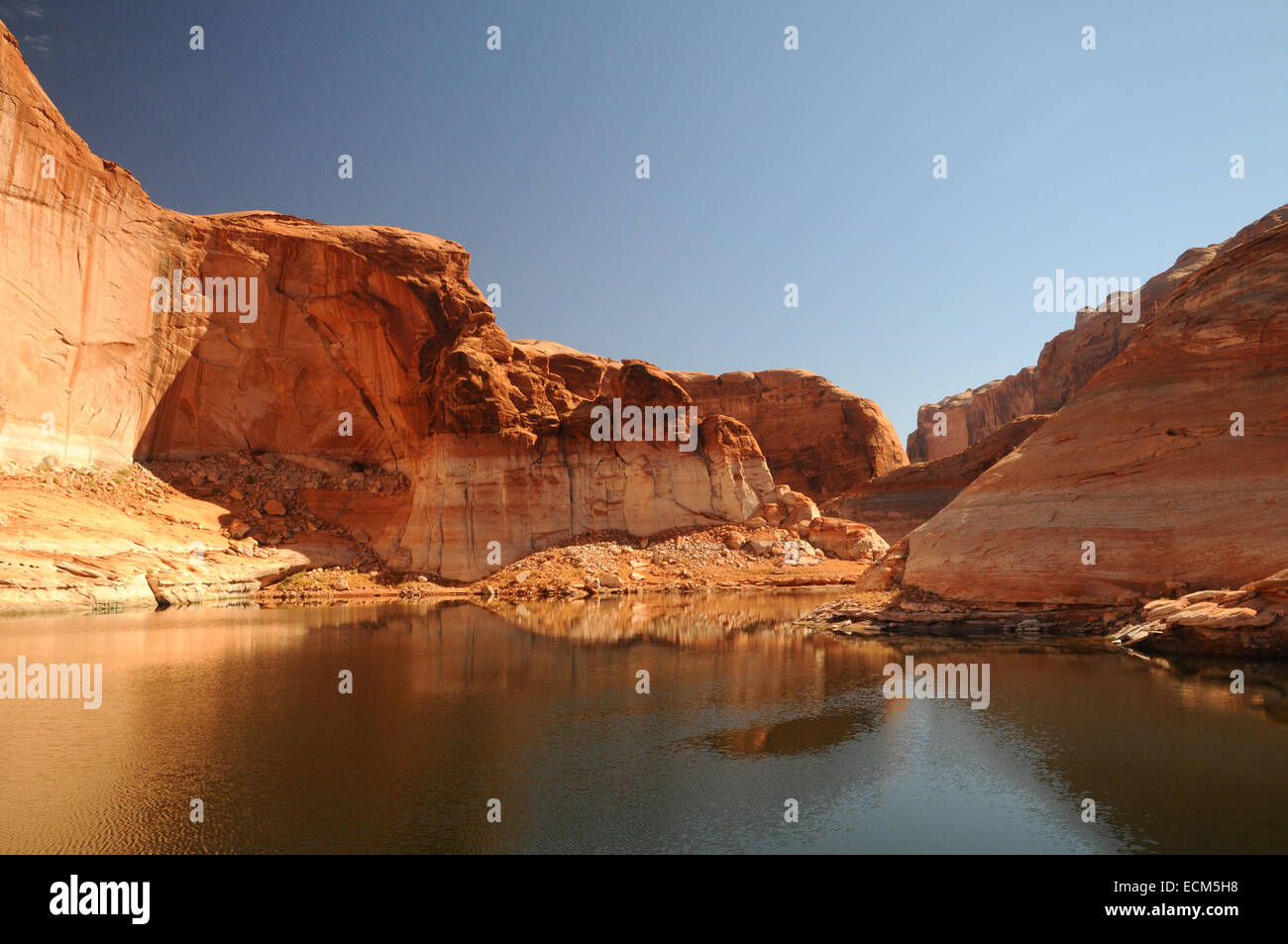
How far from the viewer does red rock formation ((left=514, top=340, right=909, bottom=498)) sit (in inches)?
3145

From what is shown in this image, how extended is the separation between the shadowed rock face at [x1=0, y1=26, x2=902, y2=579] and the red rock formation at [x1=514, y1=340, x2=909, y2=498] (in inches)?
1119

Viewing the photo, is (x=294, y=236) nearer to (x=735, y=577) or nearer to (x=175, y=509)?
(x=175, y=509)

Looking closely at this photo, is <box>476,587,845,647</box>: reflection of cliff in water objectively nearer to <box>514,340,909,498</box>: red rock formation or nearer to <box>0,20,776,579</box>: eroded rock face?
<box>0,20,776,579</box>: eroded rock face

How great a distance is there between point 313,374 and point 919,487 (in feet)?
167

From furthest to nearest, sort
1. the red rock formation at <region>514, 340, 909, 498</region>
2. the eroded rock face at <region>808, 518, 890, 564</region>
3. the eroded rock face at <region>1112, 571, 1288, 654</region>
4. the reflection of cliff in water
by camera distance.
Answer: the red rock formation at <region>514, 340, 909, 498</region>, the eroded rock face at <region>808, 518, 890, 564</region>, the reflection of cliff in water, the eroded rock face at <region>1112, 571, 1288, 654</region>

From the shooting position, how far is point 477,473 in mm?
43750

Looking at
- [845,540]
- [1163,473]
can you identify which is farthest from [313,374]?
[1163,473]

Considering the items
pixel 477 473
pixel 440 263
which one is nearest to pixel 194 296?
pixel 440 263

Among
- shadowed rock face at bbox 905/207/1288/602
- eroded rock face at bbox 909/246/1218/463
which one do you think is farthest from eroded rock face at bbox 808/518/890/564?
shadowed rock face at bbox 905/207/1288/602

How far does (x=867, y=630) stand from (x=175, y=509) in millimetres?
36275

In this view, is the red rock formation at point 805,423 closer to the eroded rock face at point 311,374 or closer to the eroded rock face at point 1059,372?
the eroded rock face at point 1059,372

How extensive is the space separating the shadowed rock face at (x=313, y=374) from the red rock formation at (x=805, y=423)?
2842 cm

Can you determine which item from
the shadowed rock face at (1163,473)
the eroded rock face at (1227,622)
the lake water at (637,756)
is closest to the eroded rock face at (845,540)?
the shadowed rock face at (1163,473)

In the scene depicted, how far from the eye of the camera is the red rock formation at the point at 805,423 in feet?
262
